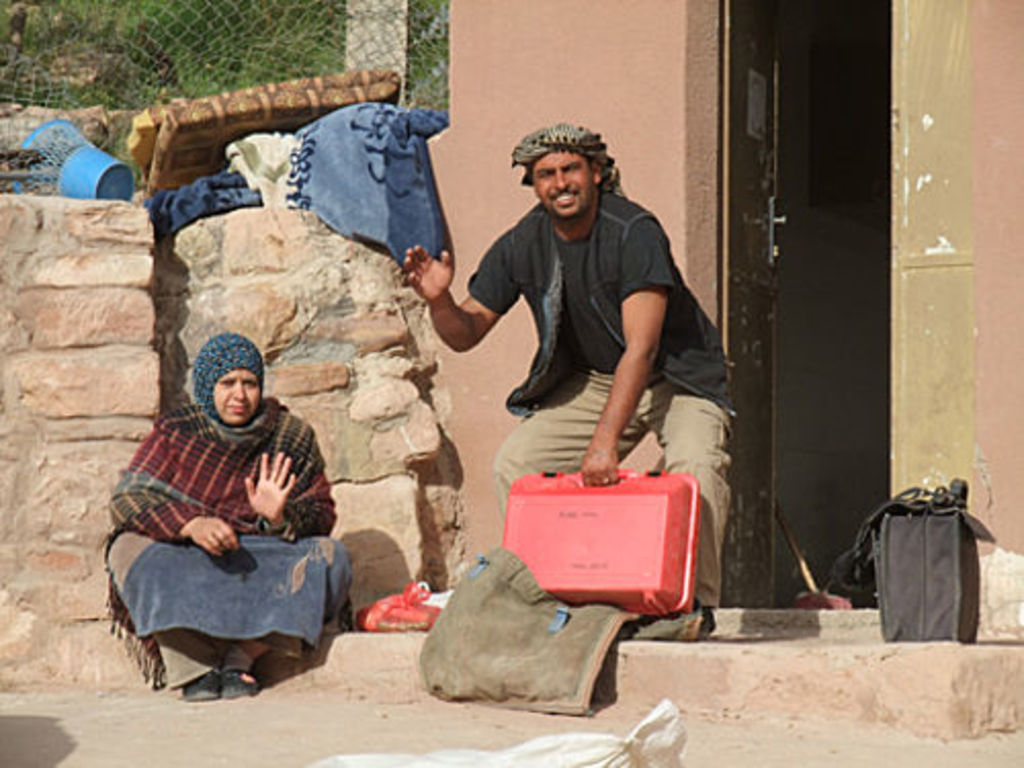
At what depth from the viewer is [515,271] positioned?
→ 191 inches

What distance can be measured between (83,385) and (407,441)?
1184 mm

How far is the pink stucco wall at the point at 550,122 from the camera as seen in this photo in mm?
5902

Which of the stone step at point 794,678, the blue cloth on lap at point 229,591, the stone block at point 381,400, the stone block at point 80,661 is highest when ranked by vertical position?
the stone block at point 381,400

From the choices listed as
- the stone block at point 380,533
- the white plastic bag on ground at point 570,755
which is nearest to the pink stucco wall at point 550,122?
the stone block at point 380,533

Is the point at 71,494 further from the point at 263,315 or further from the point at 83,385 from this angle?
the point at 263,315

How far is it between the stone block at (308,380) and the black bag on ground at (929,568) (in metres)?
2.43

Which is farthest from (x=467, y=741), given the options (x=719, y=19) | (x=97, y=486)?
(x=719, y=19)

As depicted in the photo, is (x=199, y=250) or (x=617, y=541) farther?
(x=199, y=250)

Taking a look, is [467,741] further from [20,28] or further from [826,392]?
[20,28]

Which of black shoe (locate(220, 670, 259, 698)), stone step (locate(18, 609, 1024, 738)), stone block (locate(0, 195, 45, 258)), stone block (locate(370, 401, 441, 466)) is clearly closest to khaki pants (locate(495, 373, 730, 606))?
stone step (locate(18, 609, 1024, 738))

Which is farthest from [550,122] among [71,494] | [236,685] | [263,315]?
[236,685]

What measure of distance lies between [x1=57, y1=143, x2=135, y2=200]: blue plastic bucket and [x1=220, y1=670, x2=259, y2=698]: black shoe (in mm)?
2550

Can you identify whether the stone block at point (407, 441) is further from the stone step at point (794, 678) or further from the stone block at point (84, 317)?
the stone step at point (794, 678)

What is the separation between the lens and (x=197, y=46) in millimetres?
9453
